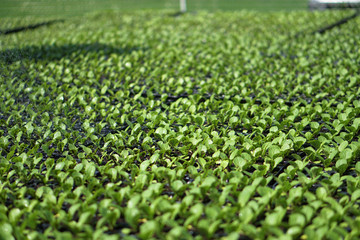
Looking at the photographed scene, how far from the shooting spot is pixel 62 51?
227 inches

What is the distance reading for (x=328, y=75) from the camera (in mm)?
4168

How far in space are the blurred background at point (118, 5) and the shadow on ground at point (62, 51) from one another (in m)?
7.40

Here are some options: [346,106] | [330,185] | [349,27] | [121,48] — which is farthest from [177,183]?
[349,27]

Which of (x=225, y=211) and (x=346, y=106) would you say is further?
(x=346, y=106)

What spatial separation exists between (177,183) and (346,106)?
1843mm

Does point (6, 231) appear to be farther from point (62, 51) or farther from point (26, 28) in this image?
point (26, 28)

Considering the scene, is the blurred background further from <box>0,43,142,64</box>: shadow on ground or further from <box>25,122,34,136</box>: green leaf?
<box>25,122,34,136</box>: green leaf

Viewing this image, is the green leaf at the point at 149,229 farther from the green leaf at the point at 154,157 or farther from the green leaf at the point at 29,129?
the green leaf at the point at 29,129

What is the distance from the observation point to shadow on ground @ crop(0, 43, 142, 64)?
5132 mm

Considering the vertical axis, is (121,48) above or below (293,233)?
above

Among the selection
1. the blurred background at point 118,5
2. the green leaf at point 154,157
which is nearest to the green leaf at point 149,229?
the green leaf at point 154,157

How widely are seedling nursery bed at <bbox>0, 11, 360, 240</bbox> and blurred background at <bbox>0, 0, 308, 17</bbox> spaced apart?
7931mm

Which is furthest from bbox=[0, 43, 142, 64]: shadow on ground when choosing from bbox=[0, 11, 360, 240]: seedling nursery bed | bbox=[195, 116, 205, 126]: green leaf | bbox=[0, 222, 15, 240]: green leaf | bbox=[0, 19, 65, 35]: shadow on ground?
bbox=[0, 222, 15, 240]: green leaf

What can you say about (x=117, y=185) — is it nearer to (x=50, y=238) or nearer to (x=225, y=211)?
(x=50, y=238)
